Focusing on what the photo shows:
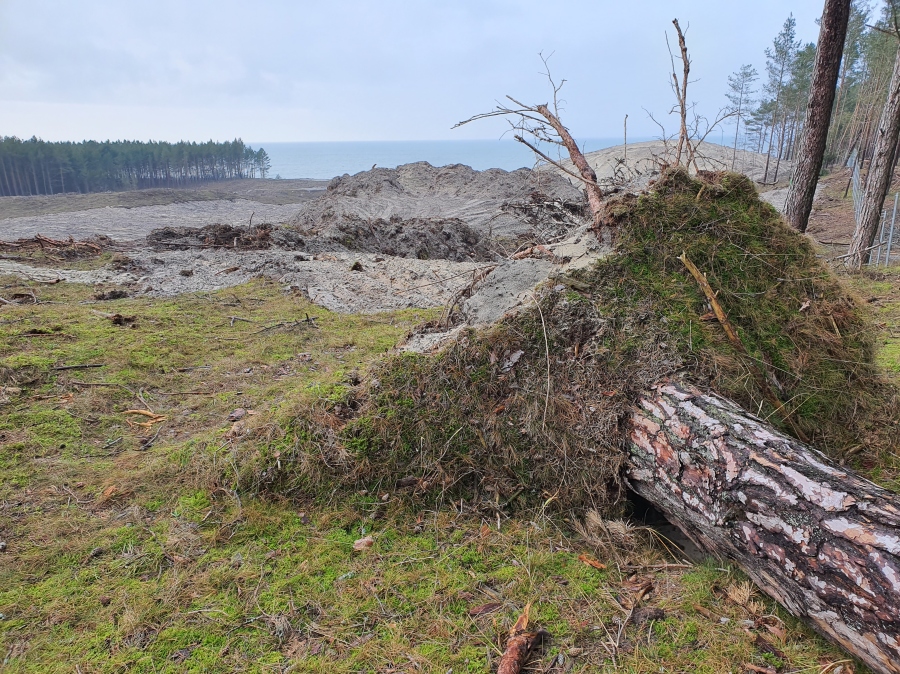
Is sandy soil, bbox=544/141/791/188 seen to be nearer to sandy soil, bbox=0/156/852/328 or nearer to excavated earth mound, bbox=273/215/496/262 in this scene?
sandy soil, bbox=0/156/852/328

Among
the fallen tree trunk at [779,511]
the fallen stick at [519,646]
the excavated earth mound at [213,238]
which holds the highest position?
the excavated earth mound at [213,238]

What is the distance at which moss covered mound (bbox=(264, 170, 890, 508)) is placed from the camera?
A: 10.5 ft

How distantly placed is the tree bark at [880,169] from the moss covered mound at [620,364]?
613 centimetres

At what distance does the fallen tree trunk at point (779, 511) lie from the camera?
6.05 feet

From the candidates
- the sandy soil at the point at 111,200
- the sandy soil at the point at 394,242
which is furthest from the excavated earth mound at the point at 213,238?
the sandy soil at the point at 111,200

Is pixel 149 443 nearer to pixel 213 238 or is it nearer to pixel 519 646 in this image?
pixel 519 646

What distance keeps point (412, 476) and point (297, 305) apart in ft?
21.1

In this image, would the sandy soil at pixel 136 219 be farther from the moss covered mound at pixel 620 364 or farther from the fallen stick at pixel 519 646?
the fallen stick at pixel 519 646

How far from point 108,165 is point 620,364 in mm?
56571

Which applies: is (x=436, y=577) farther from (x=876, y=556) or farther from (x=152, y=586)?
(x=876, y=556)

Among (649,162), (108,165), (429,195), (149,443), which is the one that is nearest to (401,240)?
(649,162)

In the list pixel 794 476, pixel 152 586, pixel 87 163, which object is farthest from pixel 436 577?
pixel 87 163

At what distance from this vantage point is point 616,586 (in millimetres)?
2598

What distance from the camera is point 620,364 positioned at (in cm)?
330
